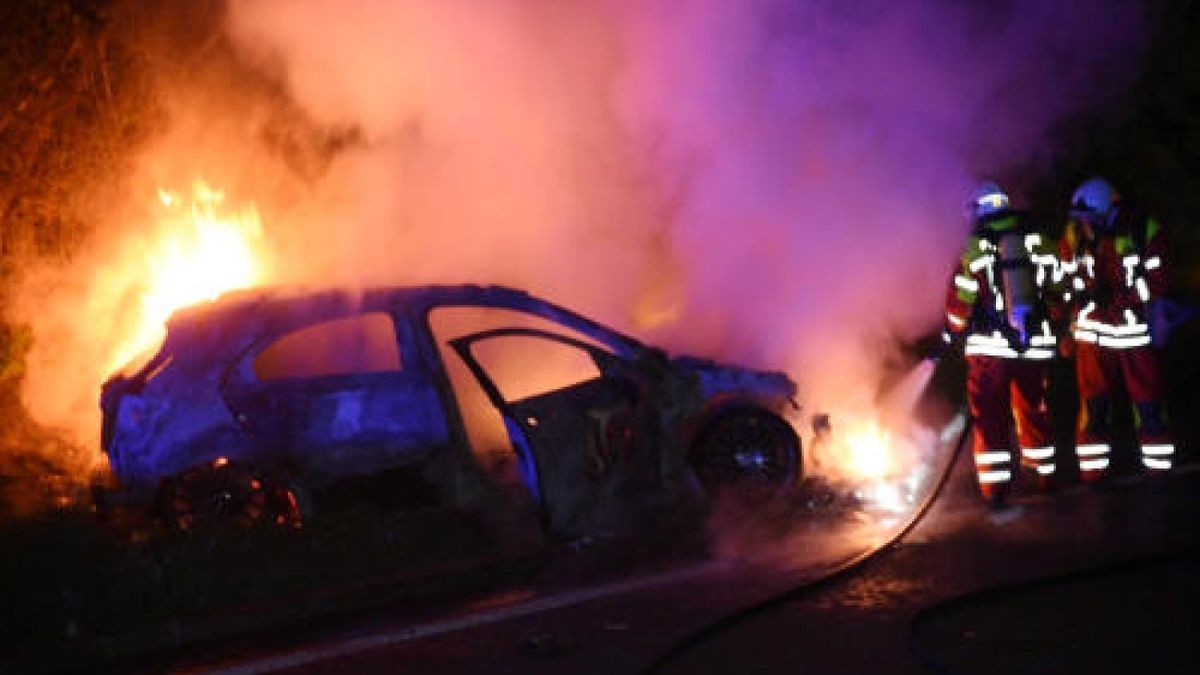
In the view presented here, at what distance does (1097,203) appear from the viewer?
330 inches

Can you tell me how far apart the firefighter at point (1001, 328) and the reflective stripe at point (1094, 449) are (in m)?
0.48

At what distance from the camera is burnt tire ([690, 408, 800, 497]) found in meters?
8.00

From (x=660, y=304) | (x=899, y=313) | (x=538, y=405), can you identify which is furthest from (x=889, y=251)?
(x=538, y=405)

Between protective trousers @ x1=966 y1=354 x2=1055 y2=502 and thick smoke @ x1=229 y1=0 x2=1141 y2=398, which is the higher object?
thick smoke @ x1=229 y1=0 x2=1141 y2=398

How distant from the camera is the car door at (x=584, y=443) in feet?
23.4

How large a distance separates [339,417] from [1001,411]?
4161mm

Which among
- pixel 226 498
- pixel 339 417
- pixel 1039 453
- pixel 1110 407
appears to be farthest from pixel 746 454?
pixel 226 498

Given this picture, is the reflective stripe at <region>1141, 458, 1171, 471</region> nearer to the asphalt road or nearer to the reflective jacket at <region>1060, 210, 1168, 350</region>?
the reflective jacket at <region>1060, 210, 1168, 350</region>

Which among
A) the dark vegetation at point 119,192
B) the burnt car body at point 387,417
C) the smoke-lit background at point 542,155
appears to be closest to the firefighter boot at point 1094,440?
the smoke-lit background at point 542,155

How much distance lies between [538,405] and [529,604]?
4.90 ft

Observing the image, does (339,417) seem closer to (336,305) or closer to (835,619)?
(336,305)

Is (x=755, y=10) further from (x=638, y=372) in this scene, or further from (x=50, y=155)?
(x=50, y=155)

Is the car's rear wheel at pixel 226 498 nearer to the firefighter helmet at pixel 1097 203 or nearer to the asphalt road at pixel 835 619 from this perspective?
the asphalt road at pixel 835 619

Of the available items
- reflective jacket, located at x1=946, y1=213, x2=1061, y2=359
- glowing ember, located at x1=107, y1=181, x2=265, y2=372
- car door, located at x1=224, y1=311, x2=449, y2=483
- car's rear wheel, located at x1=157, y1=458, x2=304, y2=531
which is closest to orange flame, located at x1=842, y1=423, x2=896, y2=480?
reflective jacket, located at x1=946, y1=213, x2=1061, y2=359
